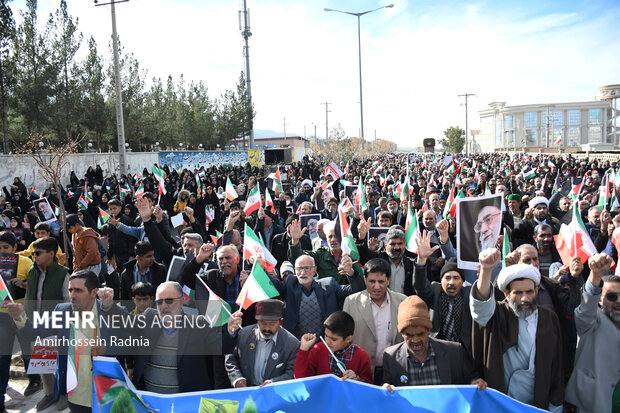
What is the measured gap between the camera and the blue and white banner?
2912 mm

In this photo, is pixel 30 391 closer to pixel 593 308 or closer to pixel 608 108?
pixel 593 308

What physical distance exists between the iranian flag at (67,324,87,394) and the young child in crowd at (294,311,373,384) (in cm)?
161

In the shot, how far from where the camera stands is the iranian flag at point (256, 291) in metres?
3.89

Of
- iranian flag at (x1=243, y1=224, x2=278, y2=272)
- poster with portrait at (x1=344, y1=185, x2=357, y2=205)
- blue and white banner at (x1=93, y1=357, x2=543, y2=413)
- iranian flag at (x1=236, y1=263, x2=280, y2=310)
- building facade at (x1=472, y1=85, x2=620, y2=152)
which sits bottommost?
blue and white banner at (x1=93, y1=357, x2=543, y2=413)

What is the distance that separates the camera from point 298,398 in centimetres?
304

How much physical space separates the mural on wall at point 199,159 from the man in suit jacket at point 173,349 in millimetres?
28562

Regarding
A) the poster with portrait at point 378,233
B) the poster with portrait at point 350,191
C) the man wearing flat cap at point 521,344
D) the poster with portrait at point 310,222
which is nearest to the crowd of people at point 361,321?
the man wearing flat cap at point 521,344

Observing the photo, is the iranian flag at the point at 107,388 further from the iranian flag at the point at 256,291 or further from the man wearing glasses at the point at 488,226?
the man wearing glasses at the point at 488,226

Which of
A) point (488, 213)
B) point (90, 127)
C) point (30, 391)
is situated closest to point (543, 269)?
point (488, 213)

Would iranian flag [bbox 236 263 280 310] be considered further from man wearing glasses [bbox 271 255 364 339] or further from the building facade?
the building facade

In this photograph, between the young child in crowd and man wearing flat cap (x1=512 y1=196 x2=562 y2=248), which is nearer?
the young child in crowd

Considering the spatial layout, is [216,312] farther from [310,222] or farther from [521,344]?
[310,222]

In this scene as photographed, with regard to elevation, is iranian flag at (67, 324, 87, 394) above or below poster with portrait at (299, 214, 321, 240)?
below

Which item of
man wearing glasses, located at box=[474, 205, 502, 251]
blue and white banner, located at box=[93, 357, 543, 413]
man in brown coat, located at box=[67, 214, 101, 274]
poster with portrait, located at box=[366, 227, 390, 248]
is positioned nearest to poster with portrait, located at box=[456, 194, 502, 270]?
man wearing glasses, located at box=[474, 205, 502, 251]
